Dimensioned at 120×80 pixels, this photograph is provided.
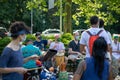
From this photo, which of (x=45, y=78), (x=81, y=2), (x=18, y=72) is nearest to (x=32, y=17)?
(x=81, y=2)

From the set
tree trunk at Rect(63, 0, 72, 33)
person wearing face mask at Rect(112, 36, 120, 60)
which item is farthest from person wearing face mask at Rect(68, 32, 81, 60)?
tree trunk at Rect(63, 0, 72, 33)

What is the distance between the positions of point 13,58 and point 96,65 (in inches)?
50.8

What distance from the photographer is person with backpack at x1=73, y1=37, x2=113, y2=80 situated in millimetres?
4887

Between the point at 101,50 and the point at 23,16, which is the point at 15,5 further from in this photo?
the point at 101,50

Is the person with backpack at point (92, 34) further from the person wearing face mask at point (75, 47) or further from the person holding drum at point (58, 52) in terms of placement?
the person wearing face mask at point (75, 47)

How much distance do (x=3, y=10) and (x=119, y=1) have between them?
2670 cm

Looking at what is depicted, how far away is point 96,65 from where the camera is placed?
16.1 ft

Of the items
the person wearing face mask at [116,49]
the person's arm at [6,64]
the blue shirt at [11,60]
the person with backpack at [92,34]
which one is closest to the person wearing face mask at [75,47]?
the person wearing face mask at [116,49]

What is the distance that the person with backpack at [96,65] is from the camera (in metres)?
4.89

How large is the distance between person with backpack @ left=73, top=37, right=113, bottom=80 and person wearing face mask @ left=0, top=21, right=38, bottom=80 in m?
0.91

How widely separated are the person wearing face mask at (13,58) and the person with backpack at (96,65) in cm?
91

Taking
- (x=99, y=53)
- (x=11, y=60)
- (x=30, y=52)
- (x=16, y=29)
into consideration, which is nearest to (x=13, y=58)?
(x=11, y=60)

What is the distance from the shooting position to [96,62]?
16.1ft

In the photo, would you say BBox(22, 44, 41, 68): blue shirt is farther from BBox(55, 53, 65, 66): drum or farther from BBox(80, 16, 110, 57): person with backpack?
BBox(55, 53, 65, 66): drum
